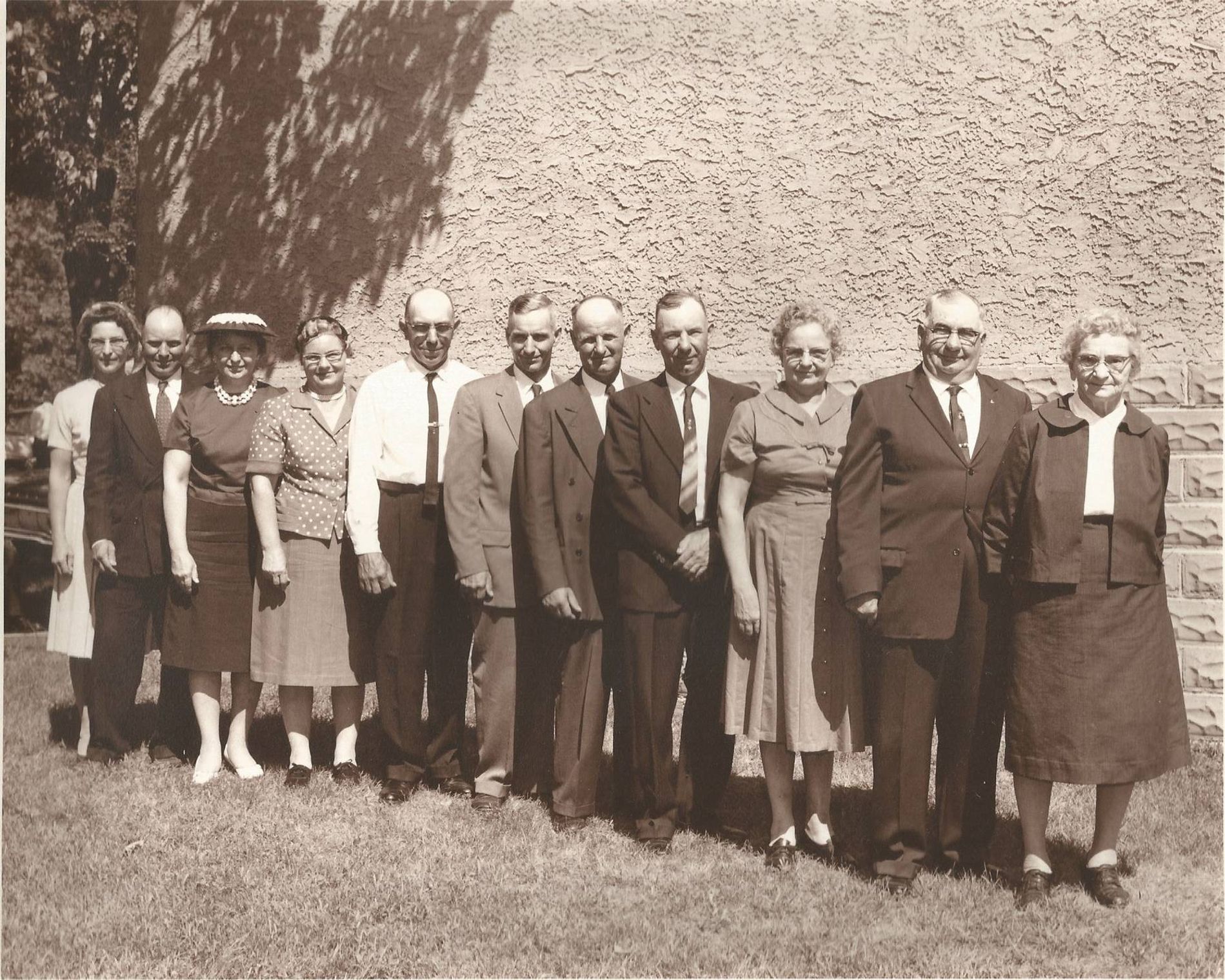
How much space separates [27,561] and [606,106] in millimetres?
6141

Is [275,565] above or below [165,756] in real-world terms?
above

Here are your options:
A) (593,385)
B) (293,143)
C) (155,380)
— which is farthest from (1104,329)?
(293,143)

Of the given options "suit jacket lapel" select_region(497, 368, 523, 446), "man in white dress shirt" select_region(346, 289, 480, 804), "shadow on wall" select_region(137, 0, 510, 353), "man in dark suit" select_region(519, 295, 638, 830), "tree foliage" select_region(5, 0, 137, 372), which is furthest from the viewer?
"tree foliage" select_region(5, 0, 137, 372)

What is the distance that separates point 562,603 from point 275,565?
1322mm

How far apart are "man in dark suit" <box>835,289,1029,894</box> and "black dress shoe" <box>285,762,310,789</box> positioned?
248 centimetres

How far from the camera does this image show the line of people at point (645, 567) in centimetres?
409

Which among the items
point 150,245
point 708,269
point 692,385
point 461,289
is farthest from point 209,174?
point 692,385

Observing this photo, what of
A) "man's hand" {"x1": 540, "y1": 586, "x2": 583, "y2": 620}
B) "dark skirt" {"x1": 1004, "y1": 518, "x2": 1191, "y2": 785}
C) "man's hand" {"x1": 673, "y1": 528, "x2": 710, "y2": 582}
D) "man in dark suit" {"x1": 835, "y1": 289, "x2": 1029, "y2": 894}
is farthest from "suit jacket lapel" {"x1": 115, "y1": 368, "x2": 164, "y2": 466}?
"dark skirt" {"x1": 1004, "y1": 518, "x2": 1191, "y2": 785}

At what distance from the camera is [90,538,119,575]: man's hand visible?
5684mm

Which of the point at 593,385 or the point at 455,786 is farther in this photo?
the point at 455,786

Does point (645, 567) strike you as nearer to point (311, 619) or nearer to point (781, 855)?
point (781, 855)

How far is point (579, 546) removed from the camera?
15.9 feet

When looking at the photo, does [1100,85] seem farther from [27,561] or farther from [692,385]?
[27,561]

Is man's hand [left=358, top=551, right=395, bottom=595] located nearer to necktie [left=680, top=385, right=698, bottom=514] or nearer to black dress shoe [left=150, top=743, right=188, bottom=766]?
necktie [left=680, top=385, right=698, bottom=514]
